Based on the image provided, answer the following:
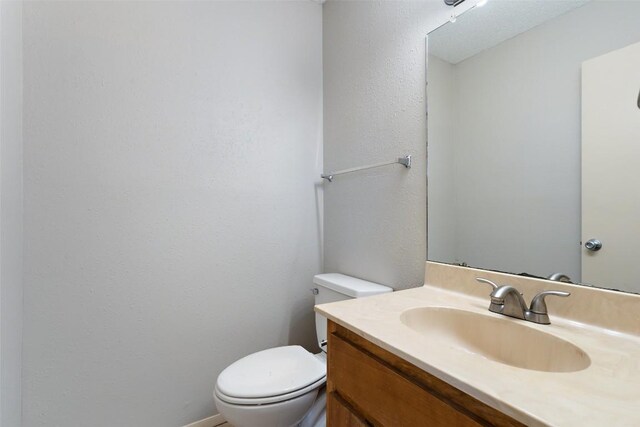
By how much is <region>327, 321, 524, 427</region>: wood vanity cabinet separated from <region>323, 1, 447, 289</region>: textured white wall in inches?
22.3

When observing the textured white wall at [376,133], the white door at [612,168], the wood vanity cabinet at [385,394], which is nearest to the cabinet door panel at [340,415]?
the wood vanity cabinet at [385,394]

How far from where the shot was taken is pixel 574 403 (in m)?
0.43

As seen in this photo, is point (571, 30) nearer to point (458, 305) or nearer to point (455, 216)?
point (455, 216)

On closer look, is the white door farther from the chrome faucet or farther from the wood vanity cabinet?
the wood vanity cabinet

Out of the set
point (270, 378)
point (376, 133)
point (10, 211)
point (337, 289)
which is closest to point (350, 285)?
point (337, 289)

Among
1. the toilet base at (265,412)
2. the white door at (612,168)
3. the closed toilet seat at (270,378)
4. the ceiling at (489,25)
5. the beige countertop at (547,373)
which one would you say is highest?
the ceiling at (489,25)

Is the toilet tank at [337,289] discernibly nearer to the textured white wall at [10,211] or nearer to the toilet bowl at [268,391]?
the toilet bowl at [268,391]

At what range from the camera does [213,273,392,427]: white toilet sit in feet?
3.31

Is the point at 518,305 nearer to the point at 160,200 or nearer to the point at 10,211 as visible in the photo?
the point at 160,200

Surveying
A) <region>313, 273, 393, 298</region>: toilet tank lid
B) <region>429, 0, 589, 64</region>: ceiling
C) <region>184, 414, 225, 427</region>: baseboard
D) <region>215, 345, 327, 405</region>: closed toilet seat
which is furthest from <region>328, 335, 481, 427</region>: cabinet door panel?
<region>429, 0, 589, 64</region>: ceiling

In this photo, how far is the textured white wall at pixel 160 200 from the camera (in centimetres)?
112

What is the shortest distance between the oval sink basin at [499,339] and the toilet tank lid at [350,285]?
38 cm

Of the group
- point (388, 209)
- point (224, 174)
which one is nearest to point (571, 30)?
point (388, 209)

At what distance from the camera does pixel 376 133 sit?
1404mm
